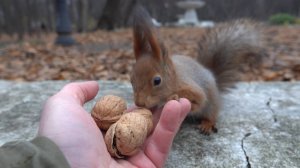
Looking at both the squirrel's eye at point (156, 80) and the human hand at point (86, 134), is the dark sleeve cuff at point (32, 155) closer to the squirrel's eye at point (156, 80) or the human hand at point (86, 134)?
the human hand at point (86, 134)

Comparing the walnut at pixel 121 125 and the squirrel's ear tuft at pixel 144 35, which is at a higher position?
the squirrel's ear tuft at pixel 144 35

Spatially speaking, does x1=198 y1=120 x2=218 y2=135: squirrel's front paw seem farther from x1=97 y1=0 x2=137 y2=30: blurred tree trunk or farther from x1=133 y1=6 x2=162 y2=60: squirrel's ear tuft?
x1=97 y1=0 x2=137 y2=30: blurred tree trunk

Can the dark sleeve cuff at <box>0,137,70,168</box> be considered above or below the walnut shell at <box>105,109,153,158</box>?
above

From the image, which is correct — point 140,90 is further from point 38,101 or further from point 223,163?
point 38,101

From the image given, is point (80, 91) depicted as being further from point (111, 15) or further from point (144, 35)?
point (111, 15)

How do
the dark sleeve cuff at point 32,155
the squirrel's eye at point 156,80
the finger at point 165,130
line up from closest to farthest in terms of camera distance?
the dark sleeve cuff at point 32,155
the finger at point 165,130
the squirrel's eye at point 156,80

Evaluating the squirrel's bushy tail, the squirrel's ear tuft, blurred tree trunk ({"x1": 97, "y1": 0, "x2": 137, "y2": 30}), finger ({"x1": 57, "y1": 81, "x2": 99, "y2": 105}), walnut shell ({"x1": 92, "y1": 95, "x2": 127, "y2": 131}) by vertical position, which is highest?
the squirrel's ear tuft

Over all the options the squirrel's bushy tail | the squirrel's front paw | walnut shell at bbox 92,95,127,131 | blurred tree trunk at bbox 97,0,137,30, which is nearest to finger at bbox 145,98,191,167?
walnut shell at bbox 92,95,127,131

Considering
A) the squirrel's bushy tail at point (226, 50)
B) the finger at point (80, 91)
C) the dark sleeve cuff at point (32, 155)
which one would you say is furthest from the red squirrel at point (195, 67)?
the dark sleeve cuff at point (32, 155)
